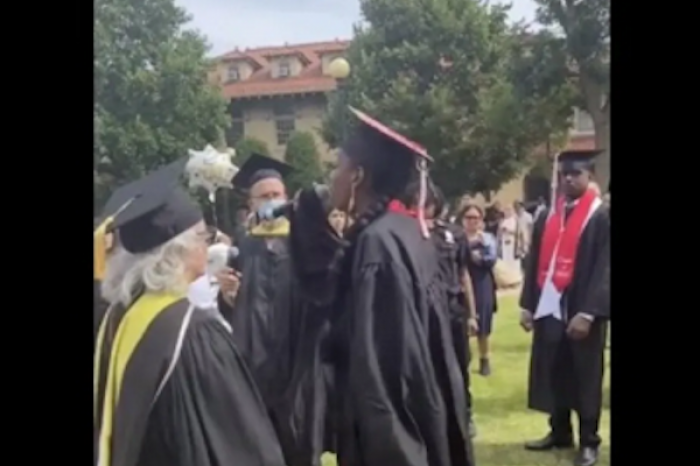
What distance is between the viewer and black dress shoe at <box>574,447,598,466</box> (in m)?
3.28

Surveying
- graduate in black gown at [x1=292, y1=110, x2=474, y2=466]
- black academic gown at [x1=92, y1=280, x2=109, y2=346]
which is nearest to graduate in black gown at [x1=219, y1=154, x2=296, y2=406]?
graduate in black gown at [x1=292, y1=110, x2=474, y2=466]

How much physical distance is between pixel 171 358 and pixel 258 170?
579 mm

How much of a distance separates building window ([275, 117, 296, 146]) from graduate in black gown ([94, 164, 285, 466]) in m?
0.31

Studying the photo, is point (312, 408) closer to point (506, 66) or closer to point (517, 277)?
point (517, 277)

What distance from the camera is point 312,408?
3326 mm

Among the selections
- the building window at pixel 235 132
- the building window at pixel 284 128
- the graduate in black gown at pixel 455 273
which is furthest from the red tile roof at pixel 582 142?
the building window at pixel 235 132

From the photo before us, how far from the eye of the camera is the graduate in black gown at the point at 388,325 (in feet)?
10.7

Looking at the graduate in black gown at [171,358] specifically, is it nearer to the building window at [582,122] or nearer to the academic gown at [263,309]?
the academic gown at [263,309]

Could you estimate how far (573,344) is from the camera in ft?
10.8
